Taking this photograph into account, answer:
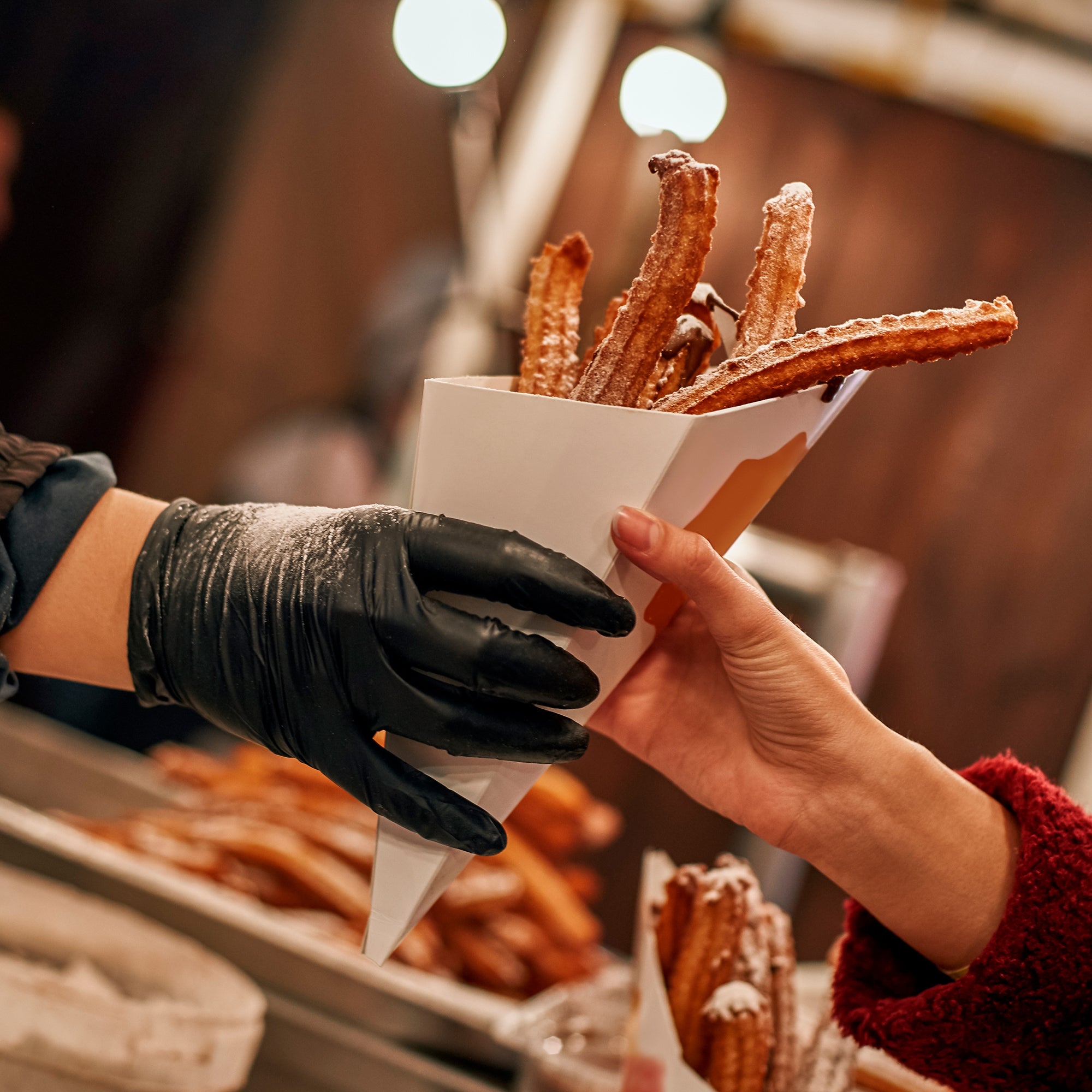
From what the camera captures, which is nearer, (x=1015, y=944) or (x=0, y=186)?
(x=1015, y=944)

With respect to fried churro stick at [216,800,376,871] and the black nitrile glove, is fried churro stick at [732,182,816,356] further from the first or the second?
fried churro stick at [216,800,376,871]

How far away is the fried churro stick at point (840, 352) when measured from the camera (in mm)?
711

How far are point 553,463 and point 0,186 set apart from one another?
2819 millimetres

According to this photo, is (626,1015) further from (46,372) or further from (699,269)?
(46,372)

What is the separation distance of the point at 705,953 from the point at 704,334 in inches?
23.6

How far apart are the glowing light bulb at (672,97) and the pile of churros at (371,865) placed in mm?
1144

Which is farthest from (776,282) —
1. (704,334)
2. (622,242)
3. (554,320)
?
(622,242)

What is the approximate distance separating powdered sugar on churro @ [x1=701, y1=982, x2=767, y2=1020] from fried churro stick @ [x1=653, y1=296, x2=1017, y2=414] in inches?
21.5

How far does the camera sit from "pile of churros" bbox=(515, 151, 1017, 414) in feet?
2.34

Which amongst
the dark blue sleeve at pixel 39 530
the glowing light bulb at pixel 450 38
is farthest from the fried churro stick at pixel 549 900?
the glowing light bulb at pixel 450 38

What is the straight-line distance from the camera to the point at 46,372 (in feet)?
11.4

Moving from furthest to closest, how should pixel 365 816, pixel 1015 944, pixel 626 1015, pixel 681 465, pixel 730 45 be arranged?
pixel 730 45, pixel 365 816, pixel 626 1015, pixel 1015 944, pixel 681 465

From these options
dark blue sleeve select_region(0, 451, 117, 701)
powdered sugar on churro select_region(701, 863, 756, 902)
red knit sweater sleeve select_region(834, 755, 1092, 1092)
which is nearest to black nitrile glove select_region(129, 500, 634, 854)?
dark blue sleeve select_region(0, 451, 117, 701)

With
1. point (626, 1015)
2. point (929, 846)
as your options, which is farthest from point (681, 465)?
point (626, 1015)
